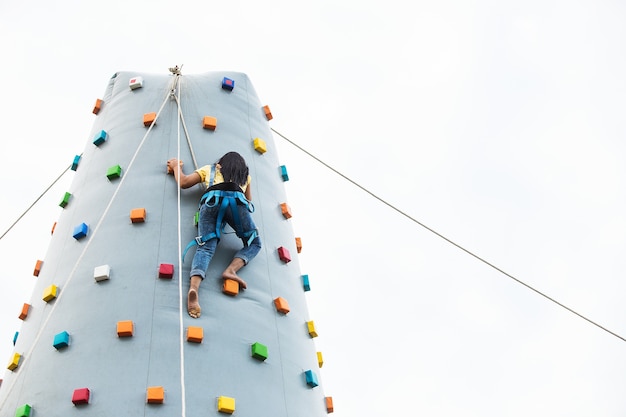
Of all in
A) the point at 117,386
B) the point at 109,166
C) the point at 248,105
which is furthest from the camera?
the point at 248,105

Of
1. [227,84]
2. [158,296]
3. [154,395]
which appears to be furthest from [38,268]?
[227,84]

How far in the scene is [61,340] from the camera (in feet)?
17.6

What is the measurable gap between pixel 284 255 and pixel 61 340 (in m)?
2.08

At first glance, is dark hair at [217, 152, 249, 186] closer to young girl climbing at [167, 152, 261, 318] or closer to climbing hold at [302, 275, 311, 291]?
young girl climbing at [167, 152, 261, 318]

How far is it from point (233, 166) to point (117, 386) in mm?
2222

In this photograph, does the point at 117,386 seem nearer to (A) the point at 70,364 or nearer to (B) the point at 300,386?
(A) the point at 70,364

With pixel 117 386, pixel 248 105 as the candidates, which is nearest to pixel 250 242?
pixel 117 386

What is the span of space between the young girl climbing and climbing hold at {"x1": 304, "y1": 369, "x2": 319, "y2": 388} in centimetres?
87

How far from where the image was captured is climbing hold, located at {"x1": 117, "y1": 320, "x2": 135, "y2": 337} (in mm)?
5301

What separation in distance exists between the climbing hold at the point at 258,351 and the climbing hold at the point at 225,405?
486 mm

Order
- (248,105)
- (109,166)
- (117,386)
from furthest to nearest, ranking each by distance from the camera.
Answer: (248,105)
(109,166)
(117,386)

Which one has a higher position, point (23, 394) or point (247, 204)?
point (247, 204)

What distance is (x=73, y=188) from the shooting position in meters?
7.13

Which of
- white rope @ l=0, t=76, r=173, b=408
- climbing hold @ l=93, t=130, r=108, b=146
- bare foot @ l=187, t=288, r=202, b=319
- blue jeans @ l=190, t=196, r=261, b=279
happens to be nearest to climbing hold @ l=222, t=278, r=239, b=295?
blue jeans @ l=190, t=196, r=261, b=279
